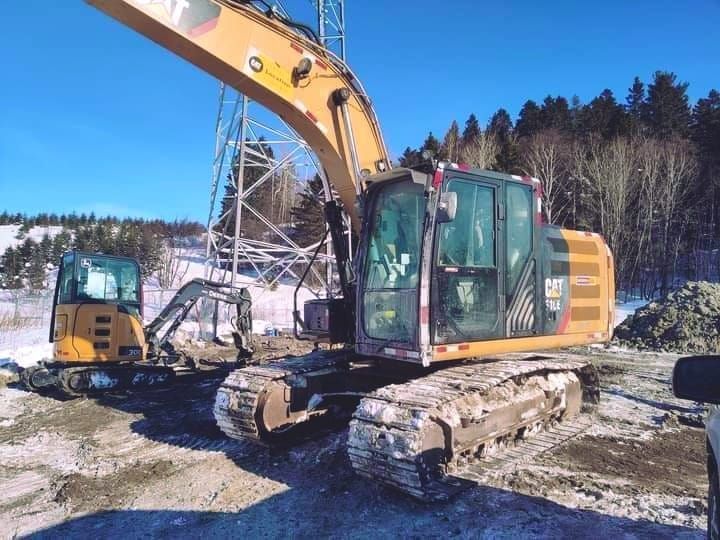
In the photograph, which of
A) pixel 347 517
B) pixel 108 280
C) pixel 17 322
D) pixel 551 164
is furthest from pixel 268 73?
pixel 551 164

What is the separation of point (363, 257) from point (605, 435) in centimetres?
353

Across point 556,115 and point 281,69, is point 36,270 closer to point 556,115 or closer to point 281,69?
point 556,115

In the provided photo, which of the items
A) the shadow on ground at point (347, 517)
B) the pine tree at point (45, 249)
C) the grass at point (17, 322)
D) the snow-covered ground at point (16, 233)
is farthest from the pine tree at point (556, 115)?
the snow-covered ground at point (16, 233)

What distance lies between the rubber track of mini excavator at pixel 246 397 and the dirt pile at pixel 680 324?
10603 millimetres

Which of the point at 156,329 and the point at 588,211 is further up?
the point at 588,211

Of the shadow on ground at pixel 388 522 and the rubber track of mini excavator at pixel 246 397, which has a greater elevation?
the rubber track of mini excavator at pixel 246 397

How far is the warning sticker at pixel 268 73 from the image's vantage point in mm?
5570

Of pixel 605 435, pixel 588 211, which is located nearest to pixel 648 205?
pixel 588 211

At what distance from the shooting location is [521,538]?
388cm

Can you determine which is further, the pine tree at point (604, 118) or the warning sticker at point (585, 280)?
the pine tree at point (604, 118)

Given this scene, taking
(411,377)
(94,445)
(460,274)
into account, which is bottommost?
(94,445)

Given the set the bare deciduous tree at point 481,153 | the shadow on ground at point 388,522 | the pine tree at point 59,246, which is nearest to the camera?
the shadow on ground at point 388,522

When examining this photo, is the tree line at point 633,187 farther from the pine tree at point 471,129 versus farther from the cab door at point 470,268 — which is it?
the cab door at point 470,268

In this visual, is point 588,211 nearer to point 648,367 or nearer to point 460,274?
point 648,367
